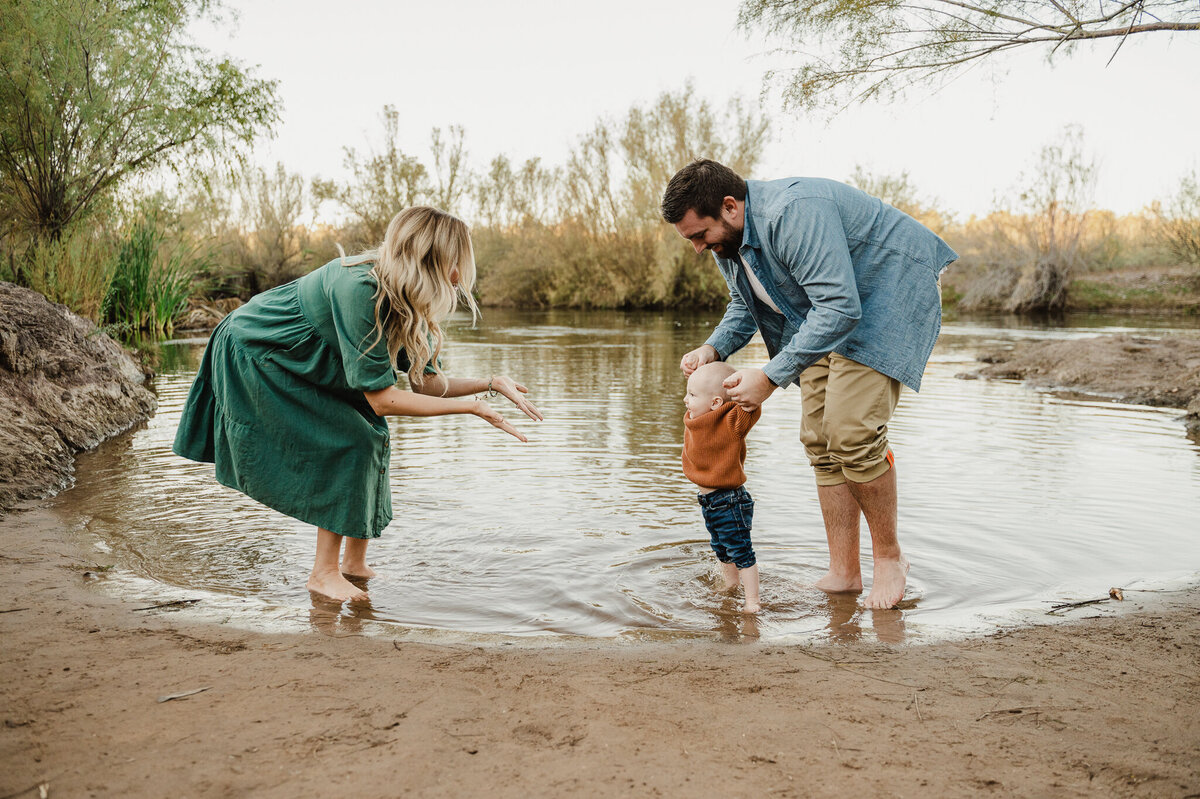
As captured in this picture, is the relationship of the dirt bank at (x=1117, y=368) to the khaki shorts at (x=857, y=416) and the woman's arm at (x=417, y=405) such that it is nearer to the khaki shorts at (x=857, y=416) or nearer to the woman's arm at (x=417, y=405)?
the khaki shorts at (x=857, y=416)

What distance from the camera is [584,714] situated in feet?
7.55

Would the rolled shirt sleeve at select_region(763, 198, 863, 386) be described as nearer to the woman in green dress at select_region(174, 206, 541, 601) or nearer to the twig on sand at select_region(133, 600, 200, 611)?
the woman in green dress at select_region(174, 206, 541, 601)

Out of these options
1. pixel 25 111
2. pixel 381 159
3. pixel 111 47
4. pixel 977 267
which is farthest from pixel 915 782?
pixel 381 159

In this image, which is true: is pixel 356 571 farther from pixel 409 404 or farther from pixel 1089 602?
pixel 1089 602

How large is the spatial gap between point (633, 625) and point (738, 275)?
1482 millimetres

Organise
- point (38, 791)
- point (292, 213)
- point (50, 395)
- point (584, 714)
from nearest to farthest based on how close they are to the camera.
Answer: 1. point (38, 791)
2. point (584, 714)
3. point (50, 395)
4. point (292, 213)

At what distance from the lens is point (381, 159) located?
44.1 m

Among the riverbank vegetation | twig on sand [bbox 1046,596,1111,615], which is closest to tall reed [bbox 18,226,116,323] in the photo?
the riverbank vegetation

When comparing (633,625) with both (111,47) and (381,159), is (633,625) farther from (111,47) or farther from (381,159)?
(381,159)

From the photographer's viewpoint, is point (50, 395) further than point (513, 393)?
Yes

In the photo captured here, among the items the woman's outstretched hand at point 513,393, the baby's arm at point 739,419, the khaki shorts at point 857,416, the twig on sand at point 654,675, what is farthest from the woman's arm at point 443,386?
the twig on sand at point 654,675

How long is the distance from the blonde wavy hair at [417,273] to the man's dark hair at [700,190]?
784mm

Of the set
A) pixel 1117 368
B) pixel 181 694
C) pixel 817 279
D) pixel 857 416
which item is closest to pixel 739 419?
pixel 857 416

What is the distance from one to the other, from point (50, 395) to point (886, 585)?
5.69 meters
